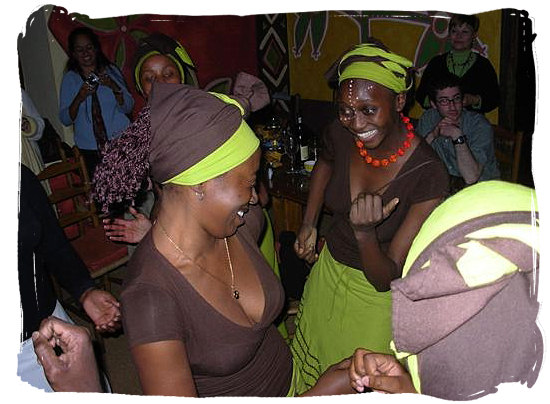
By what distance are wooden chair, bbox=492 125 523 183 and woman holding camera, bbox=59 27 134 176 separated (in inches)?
52.1

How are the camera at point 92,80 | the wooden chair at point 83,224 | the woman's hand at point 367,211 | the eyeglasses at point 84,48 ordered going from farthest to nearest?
the wooden chair at point 83,224 < the camera at point 92,80 < the eyeglasses at point 84,48 < the woman's hand at point 367,211

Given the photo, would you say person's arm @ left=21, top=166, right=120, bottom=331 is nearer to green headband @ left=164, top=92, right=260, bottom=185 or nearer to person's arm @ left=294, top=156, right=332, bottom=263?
green headband @ left=164, top=92, right=260, bottom=185

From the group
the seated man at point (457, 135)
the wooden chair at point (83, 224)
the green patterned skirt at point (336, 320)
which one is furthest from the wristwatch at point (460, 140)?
the wooden chair at point (83, 224)

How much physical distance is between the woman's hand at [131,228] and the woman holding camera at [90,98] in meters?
0.51

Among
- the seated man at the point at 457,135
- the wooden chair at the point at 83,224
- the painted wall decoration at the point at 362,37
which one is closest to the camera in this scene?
the painted wall decoration at the point at 362,37

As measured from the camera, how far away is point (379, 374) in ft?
3.08

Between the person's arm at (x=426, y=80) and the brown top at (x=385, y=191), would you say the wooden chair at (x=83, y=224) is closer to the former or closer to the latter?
the brown top at (x=385, y=191)

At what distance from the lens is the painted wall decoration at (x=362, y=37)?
2.97 feet

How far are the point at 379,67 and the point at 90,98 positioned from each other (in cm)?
127

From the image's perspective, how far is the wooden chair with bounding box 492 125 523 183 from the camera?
0.81 meters

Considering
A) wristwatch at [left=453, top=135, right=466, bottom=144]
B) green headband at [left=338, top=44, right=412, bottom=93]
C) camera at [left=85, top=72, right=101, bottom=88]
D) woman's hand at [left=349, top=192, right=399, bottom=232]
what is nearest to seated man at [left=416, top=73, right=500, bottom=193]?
wristwatch at [left=453, top=135, right=466, bottom=144]

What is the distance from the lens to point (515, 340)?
67 centimetres

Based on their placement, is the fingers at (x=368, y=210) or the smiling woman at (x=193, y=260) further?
the fingers at (x=368, y=210)

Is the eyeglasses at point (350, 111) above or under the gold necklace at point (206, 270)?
above
